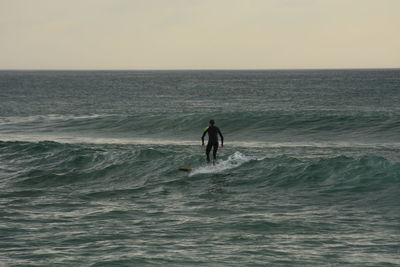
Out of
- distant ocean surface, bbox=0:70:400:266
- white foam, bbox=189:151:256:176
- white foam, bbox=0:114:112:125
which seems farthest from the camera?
white foam, bbox=0:114:112:125

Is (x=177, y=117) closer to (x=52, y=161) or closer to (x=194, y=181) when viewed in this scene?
(x=52, y=161)

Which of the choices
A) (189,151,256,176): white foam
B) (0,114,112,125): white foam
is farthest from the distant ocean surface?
(0,114,112,125): white foam

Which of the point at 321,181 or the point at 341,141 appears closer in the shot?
the point at 321,181

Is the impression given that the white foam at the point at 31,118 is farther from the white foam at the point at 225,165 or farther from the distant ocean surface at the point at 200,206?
the white foam at the point at 225,165

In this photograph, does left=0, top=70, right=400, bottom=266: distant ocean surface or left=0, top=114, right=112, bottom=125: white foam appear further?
left=0, top=114, right=112, bottom=125: white foam

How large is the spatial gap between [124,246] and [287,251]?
326 centimetres

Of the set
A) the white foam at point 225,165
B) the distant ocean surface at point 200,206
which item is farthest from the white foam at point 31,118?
the white foam at point 225,165

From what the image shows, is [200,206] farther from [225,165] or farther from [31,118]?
[31,118]

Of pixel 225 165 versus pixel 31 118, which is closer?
pixel 225 165

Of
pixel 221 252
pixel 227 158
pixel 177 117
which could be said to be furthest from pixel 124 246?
pixel 177 117

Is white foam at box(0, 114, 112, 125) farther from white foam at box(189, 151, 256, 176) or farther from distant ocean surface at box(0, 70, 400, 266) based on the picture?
white foam at box(189, 151, 256, 176)

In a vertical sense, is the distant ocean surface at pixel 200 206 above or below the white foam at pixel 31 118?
below

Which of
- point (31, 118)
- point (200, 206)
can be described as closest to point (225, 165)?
point (200, 206)

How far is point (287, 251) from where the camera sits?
10.7 m
